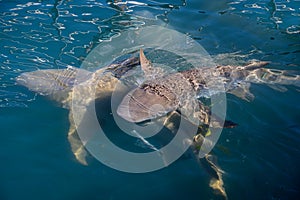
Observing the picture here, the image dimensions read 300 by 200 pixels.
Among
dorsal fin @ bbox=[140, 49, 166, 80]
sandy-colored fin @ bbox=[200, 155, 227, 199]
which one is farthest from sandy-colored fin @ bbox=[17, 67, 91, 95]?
sandy-colored fin @ bbox=[200, 155, 227, 199]

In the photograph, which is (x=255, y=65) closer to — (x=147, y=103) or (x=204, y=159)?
(x=204, y=159)

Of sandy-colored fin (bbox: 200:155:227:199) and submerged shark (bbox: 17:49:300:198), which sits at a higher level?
submerged shark (bbox: 17:49:300:198)

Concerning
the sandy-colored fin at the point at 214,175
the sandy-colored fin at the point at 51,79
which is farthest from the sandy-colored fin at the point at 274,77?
the sandy-colored fin at the point at 51,79

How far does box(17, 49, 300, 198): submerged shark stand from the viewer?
390 centimetres

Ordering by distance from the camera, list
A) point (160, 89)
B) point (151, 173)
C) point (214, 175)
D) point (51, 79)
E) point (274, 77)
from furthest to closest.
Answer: point (274, 77) < point (51, 79) < point (160, 89) < point (151, 173) < point (214, 175)

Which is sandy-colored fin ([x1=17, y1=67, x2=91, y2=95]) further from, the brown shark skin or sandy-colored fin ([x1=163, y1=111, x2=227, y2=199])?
sandy-colored fin ([x1=163, y1=111, x2=227, y2=199])

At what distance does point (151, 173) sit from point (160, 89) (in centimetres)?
118

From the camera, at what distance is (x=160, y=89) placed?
14.0ft

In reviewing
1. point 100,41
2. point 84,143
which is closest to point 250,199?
point 84,143

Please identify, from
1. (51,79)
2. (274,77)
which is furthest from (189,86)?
(51,79)

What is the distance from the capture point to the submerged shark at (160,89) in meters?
3.90

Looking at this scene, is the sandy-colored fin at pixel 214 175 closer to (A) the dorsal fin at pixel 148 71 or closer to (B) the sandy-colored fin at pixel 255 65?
(A) the dorsal fin at pixel 148 71

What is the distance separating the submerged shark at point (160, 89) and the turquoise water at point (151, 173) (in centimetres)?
17

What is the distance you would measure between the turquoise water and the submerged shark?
6.9 inches
